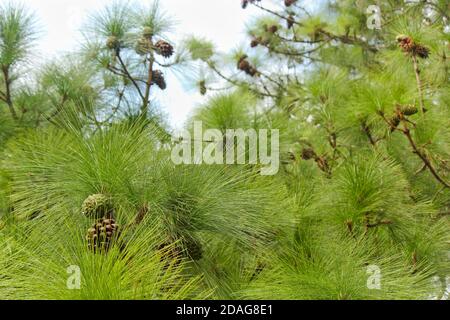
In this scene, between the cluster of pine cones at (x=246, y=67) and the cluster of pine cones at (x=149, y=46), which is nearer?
the cluster of pine cones at (x=149, y=46)

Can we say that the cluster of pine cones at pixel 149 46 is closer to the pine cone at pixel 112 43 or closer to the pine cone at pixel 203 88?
the pine cone at pixel 112 43

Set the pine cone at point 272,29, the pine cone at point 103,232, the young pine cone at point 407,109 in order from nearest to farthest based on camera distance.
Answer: the pine cone at point 103,232
the young pine cone at point 407,109
the pine cone at point 272,29

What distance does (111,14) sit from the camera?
64.4 inches

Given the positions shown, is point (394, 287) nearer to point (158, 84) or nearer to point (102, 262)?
point (102, 262)

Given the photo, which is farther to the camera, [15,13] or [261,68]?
[261,68]

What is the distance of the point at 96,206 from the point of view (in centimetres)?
89

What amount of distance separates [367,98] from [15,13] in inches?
40.4

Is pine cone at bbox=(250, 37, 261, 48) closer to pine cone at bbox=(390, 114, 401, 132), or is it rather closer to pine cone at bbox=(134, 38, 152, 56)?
pine cone at bbox=(134, 38, 152, 56)

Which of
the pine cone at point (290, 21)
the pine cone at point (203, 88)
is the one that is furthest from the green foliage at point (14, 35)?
the pine cone at point (290, 21)

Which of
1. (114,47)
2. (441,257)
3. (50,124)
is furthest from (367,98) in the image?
(50,124)

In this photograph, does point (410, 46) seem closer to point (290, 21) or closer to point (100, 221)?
point (100, 221)

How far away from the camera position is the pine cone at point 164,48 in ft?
5.41

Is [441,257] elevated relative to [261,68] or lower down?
lower down

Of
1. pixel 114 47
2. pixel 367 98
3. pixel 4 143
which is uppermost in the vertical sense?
pixel 114 47
